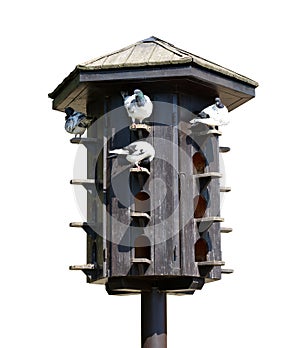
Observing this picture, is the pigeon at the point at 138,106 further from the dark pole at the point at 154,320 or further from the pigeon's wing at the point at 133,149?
the dark pole at the point at 154,320

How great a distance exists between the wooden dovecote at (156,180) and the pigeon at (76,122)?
9 cm

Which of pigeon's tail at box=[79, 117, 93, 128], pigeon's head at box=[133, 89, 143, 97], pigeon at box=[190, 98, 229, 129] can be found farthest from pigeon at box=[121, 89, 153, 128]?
pigeon's tail at box=[79, 117, 93, 128]

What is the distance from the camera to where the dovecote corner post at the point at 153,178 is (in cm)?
607

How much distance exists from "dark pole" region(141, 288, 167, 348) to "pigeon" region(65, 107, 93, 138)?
1128 millimetres

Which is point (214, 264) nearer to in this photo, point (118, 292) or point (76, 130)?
point (118, 292)

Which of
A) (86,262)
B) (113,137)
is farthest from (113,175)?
(86,262)

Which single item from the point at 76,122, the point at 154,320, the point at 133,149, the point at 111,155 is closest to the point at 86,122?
the point at 76,122

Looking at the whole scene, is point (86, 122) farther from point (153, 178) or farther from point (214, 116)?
point (214, 116)

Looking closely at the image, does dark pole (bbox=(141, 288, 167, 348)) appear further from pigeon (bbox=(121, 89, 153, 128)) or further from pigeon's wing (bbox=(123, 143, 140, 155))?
pigeon (bbox=(121, 89, 153, 128))

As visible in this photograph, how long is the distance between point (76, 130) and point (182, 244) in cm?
105

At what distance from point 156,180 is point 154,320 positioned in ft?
2.95

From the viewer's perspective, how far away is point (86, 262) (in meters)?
6.43

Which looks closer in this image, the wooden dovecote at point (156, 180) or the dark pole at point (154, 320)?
the wooden dovecote at point (156, 180)

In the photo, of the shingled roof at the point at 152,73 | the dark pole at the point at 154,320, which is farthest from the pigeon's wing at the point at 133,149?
the dark pole at the point at 154,320
